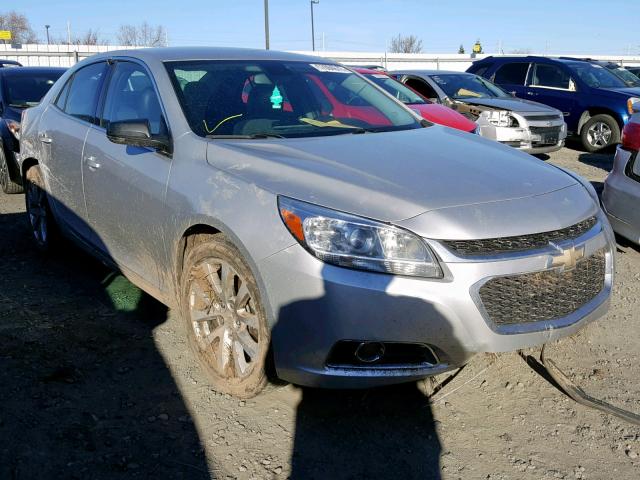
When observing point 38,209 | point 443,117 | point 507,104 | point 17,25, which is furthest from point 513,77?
point 17,25

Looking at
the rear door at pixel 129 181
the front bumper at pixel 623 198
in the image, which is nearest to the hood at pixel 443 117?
the front bumper at pixel 623 198

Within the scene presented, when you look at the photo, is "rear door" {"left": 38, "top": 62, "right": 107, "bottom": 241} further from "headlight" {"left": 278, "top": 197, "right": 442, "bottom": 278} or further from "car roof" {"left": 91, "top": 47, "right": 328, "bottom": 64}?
"headlight" {"left": 278, "top": 197, "right": 442, "bottom": 278}

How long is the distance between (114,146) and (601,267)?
9.23 feet

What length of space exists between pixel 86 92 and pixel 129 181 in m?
1.34

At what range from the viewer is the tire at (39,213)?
202 inches

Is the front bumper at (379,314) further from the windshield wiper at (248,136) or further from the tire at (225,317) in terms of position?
the windshield wiper at (248,136)

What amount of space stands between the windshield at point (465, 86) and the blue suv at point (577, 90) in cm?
170

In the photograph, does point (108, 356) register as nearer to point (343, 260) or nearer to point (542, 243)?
point (343, 260)

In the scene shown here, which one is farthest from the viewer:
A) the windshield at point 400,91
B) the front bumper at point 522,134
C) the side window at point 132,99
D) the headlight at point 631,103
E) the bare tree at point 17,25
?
the bare tree at point 17,25

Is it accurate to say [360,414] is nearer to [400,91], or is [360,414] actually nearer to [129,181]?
[129,181]

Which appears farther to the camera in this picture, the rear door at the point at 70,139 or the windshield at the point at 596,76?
the windshield at the point at 596,76

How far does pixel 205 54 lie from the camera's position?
408 centimetres

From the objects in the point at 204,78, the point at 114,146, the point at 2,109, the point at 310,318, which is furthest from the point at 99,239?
the point at 2,109

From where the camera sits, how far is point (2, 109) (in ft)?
26.8
